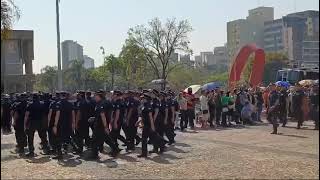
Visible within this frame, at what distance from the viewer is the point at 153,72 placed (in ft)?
204

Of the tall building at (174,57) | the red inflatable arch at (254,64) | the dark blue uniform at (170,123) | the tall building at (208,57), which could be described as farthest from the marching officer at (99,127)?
the tall building at (208,57)

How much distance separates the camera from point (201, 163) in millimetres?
11711

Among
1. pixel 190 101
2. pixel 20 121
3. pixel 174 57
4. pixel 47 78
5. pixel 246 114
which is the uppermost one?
pixel 174 57

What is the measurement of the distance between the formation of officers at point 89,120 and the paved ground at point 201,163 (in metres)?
0.41

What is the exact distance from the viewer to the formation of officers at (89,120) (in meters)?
13.6

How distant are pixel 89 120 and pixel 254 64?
18894 mm

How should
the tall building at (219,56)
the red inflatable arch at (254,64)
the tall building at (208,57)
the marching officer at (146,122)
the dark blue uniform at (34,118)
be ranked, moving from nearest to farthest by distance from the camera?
the marching officer at (146,122), the dark blue uniform at (34,118), the red inflatable arch at (254,64), the tall building at (219,56), the tall building at (208,57)

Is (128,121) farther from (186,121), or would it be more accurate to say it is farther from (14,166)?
(186,121)

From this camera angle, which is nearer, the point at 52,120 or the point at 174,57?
the point at 52,120

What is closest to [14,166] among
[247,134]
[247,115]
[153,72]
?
[247,134]

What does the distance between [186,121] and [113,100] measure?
26.7ft

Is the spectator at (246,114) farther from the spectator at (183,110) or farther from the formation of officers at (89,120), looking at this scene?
the formation of officers at (89,120)

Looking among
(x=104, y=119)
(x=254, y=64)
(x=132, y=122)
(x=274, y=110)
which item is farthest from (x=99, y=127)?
(x=254, y=64)

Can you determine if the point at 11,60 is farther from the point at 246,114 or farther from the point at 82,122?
the point at 246,114
